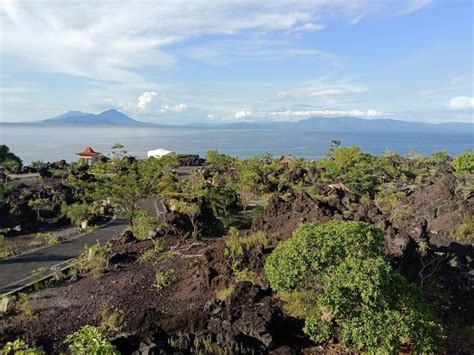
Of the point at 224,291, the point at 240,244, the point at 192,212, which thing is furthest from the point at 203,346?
the point at 192,212

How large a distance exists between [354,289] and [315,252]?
1.16 meters

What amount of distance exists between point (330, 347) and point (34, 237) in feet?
54.6

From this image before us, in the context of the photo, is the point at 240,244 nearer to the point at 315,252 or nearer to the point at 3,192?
the point at 315,252

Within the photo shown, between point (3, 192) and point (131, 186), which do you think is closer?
point (131, 186)

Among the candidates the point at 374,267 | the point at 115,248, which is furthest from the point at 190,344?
the point at 115,248

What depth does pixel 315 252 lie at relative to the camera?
8.76m

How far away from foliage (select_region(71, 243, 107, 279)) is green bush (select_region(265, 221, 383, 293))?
7.64 m

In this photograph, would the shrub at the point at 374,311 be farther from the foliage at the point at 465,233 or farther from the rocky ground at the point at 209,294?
the foliage at the point at 465,233

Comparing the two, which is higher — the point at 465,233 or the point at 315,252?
the point at 315,252

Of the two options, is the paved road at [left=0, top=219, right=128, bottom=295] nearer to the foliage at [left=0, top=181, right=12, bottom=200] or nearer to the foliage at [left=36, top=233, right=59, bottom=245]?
the foliage at [left=36, top=233, right=59, bottom=245]

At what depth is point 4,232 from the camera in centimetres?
2133

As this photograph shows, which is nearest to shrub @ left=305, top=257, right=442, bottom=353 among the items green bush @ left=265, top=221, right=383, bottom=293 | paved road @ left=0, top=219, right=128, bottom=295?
green bush @ left=265, top=221, right=383, bottom=293

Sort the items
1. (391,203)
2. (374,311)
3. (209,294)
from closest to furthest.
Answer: (374,311) → (209,294) → (391,203)

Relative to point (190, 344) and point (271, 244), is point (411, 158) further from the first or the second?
point (190, 344)
